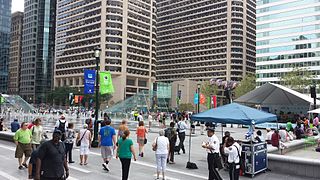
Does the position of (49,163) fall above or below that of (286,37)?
below

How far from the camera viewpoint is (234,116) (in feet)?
37.9

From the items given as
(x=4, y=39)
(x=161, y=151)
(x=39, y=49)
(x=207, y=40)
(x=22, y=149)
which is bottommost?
(x=22, y=149)

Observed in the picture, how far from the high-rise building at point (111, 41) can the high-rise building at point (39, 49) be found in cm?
2602

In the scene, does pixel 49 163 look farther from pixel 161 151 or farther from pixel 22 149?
pixel 22 149

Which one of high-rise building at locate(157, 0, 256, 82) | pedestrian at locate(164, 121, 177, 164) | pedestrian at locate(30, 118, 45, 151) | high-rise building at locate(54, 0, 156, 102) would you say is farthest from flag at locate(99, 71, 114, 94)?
high-rise building at locate(157, 0, 256, 82)

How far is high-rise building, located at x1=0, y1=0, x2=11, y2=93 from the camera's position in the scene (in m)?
159

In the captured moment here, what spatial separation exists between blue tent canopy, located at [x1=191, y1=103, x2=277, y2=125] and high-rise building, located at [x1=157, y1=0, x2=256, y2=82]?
102410mm

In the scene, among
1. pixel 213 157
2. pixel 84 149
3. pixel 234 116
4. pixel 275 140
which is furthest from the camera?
pixel 275 140

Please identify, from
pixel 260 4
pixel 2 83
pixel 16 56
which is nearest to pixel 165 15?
pixel 260 4

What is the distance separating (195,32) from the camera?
125m

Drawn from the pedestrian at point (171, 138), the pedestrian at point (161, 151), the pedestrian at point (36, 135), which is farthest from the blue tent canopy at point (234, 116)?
the pedestrian at point (36, 135)

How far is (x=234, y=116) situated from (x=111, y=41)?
90225mm

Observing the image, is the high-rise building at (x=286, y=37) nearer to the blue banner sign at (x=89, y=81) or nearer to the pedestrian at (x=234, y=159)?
the blue banner sign at (x=89, y=81)

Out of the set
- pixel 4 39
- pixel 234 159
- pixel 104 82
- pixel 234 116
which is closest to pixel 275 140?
pixel 234 116
